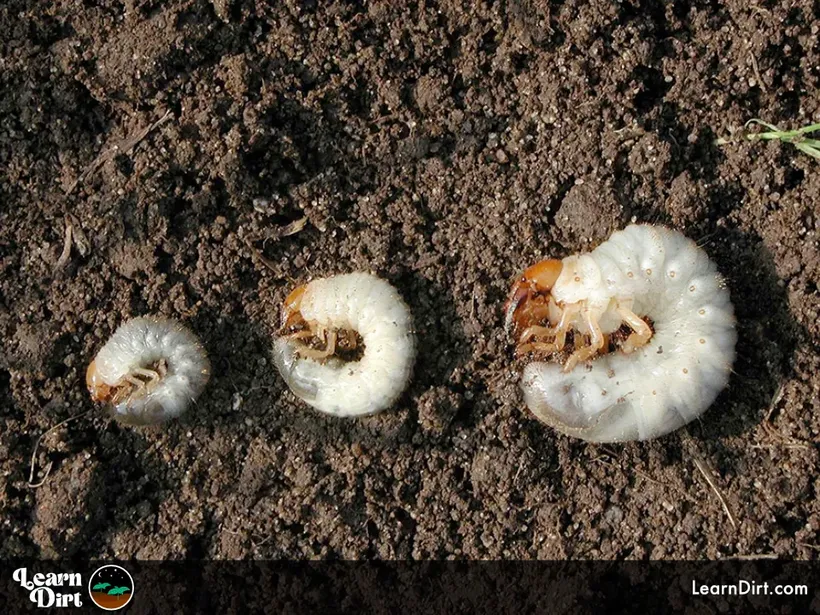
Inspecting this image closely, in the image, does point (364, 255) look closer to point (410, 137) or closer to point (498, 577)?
point (410, 137)

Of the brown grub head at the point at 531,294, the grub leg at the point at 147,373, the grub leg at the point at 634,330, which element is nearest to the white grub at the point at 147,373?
the grub leg at the point at 147,373

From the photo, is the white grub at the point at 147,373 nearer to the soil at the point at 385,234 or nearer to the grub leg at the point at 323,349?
the soil at the point at 385,234

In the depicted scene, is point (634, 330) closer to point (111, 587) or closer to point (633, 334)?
point (633, 334)

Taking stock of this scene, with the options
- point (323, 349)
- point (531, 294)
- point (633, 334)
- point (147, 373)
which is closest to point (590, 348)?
point (633, 334)

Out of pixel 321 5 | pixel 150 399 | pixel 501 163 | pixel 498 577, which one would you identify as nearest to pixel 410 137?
pixel 501 163

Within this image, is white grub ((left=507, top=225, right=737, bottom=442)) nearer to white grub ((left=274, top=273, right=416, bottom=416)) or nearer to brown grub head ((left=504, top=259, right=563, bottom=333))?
brown grub head ((left=504, top=259, right=563, bottom=333))

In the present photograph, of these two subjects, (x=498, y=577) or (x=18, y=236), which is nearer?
(x=498, y=577)

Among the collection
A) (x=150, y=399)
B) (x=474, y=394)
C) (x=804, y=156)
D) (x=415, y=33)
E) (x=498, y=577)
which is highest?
(x=415, y=33)
